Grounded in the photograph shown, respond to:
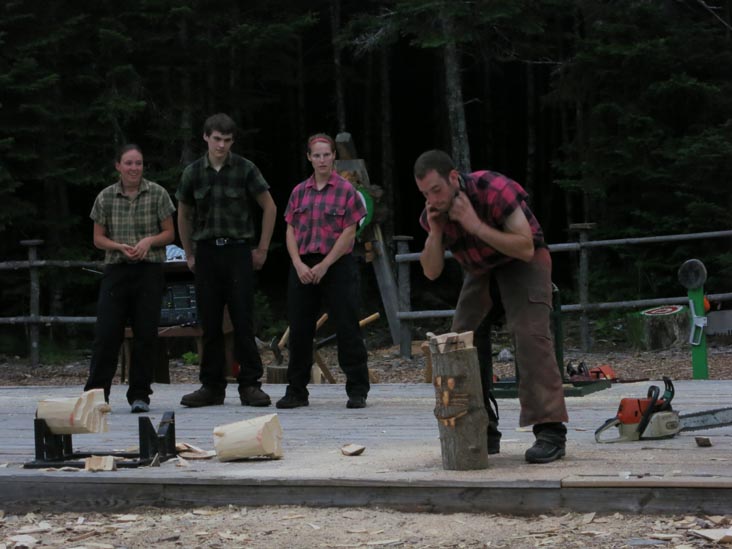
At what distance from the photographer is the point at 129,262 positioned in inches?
274

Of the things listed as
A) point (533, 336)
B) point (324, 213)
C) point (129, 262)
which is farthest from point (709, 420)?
point (129, 262)

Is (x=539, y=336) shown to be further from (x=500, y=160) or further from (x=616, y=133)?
(x=500, y=160)

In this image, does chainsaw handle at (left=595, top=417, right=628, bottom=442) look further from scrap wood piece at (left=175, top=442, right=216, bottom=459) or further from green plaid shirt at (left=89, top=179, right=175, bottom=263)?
green plaid shirt at (left=89, top=179, right=175, bottom=263)

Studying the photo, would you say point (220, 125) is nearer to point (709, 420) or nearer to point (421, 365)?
point (709, 420)

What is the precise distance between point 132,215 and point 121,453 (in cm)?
201

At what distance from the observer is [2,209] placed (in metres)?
14.2

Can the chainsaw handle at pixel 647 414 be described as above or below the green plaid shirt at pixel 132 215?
below

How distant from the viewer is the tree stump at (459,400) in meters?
4.64

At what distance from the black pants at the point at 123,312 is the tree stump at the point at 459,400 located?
2.81m

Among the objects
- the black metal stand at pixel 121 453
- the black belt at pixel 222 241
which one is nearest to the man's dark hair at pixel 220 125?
the black belt at pixel 222 241

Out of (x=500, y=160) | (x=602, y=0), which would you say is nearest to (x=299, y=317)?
(x=602, y=0)

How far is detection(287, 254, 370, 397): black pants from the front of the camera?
22.6ft

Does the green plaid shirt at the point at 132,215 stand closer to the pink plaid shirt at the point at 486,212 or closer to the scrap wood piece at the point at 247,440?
the scrap wood piece at the point at 247,440

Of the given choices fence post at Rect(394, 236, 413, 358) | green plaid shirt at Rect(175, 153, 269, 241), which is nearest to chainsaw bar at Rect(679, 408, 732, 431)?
green plaid shirt at Rect(175, 153, 269, 241)
